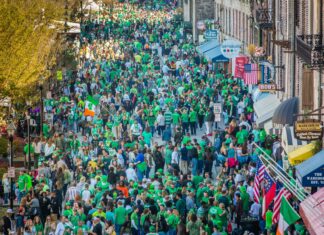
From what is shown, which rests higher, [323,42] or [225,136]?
[323,42]

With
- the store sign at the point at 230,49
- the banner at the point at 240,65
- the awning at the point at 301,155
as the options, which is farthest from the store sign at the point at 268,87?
the store sign at the point at 230,49

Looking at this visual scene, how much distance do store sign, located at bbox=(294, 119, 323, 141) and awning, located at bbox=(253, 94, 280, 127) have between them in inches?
628

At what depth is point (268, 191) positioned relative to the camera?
120 ft

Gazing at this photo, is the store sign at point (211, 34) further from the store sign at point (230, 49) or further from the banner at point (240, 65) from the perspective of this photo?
the banner at point (240, 65)

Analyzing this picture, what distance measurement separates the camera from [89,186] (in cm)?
4206

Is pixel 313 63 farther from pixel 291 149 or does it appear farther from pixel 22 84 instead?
pixel 22 84

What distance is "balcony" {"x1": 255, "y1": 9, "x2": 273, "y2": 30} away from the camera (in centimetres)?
5951

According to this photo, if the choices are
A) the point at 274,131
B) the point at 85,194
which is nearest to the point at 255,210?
the point at 85,194

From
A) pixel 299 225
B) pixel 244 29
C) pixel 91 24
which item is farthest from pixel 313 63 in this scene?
pixel 91 24

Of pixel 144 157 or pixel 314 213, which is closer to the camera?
pixel 314 213

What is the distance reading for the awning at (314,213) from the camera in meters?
30.2

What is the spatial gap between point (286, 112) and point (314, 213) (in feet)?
48.8

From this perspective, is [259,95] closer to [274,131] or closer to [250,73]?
[250,73]

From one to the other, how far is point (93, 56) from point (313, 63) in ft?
161
